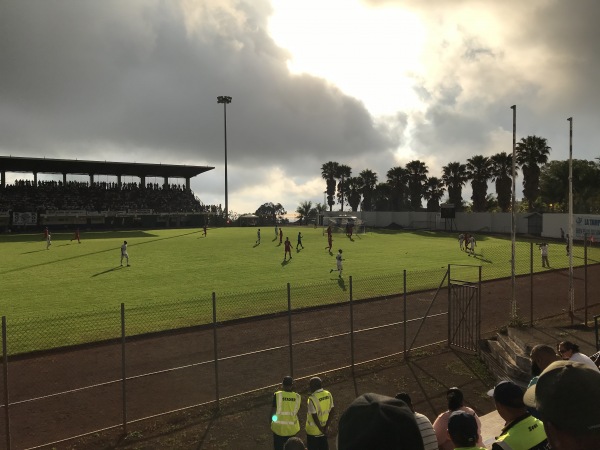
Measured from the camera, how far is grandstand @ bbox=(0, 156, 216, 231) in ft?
251

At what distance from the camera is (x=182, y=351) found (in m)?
13.7

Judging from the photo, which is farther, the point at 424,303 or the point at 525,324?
the point at 424,303

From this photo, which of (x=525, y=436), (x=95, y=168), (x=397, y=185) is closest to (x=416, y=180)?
(x=397, y=185)

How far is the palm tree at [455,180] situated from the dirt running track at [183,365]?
66797mm

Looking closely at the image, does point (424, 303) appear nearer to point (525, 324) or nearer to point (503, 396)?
point (525, 324)

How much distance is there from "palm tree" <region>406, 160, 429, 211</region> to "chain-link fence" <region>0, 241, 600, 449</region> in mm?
72833

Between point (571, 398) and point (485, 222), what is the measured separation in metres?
75.1

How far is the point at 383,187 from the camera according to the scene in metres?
108

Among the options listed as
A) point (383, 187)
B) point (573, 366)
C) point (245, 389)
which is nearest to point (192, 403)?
point (245, 389)

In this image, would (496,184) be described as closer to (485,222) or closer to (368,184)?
(485,222)

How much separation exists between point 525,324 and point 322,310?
742cm

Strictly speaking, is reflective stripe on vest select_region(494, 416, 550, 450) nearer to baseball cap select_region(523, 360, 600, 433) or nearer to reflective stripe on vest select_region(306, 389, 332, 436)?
baseball cap select_region(523, 360, 600, 433)

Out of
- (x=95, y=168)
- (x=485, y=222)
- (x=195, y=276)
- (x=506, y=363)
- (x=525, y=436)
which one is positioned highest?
(x=95, y=168)

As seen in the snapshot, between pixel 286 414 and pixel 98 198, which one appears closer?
pixel 286 414
